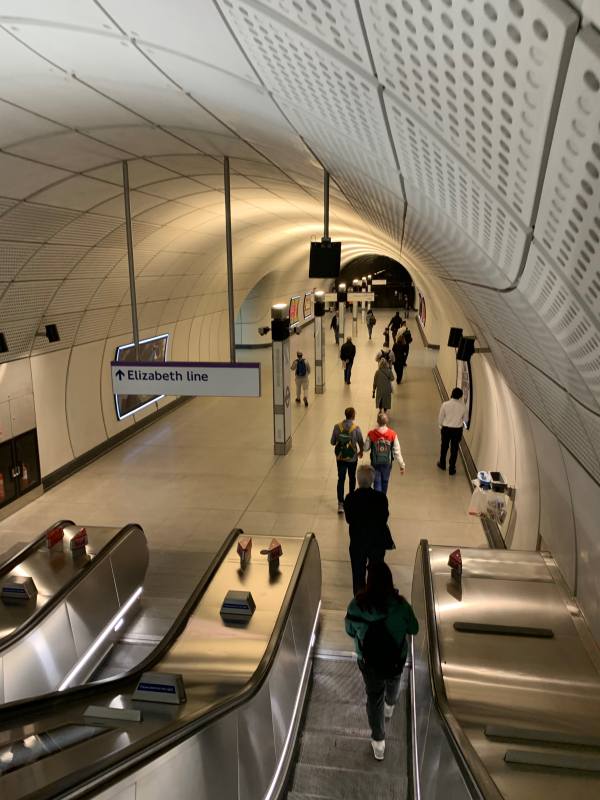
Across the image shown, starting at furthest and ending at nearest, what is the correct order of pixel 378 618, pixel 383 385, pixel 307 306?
pixel 307 306 < pixel 383 385 < pixel 378 618

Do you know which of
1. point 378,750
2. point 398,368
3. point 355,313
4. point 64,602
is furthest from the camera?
point 355,313

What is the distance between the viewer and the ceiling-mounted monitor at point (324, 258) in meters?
→ 6.14

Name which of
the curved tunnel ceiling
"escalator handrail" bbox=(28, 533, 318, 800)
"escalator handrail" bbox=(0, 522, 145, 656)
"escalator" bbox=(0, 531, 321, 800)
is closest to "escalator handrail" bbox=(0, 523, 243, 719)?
"escalator" bbox=(0, 531, 321, 800)

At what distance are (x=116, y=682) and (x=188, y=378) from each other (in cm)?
359

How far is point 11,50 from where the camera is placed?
328 cm

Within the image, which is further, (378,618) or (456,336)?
(456,336)

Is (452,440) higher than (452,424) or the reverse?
the reverse

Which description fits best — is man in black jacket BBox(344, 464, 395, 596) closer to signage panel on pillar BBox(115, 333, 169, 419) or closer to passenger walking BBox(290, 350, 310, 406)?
signage panel on pillar BBox(115, 333, 169, 419)

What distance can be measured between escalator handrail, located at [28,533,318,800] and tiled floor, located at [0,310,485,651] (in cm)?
188

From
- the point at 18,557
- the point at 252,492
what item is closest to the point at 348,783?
the point at 18,557

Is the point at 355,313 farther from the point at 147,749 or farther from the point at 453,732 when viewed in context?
the point at 147,749

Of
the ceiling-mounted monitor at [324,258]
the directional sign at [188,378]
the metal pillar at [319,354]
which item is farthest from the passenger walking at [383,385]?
the ceiling-mounted monitor at [324,258]

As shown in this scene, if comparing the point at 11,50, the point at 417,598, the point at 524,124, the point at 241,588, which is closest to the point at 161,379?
the point at 241,588

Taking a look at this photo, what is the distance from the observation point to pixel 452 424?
10070mm
